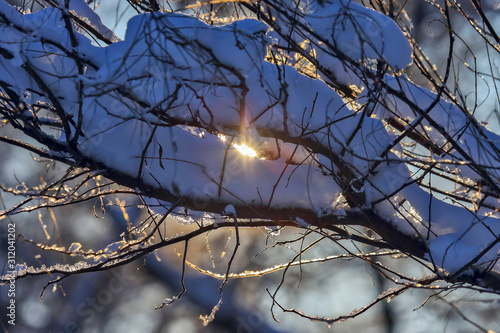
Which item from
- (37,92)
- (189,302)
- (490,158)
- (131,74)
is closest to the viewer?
(131,74)

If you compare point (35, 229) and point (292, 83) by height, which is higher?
Answer: point (35, 229)

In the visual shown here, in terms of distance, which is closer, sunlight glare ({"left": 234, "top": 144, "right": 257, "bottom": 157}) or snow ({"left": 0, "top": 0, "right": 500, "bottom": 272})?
snow ({"left": 0, "top": 0, "right": 500, "bottom": 272})

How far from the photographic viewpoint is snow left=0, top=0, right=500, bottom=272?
180 cm

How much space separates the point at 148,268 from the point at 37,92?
8.00 meters

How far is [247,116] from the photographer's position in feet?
6.67

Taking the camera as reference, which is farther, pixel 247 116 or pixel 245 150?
pixel 245 150

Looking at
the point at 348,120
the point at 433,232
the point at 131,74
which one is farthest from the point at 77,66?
the point at 433,232

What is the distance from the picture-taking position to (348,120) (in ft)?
7.10

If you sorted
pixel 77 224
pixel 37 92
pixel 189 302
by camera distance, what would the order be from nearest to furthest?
pixel 37 92
pixel 189 302
pixel 77 224

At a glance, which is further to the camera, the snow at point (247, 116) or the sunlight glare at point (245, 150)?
the sunlight glare at point (245, 150)

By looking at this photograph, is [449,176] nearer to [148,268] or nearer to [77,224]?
[148,268]

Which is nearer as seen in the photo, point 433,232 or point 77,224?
point 433,232

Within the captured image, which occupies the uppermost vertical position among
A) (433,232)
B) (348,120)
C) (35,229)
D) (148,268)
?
(35,229)

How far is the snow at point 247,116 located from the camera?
1.80m
